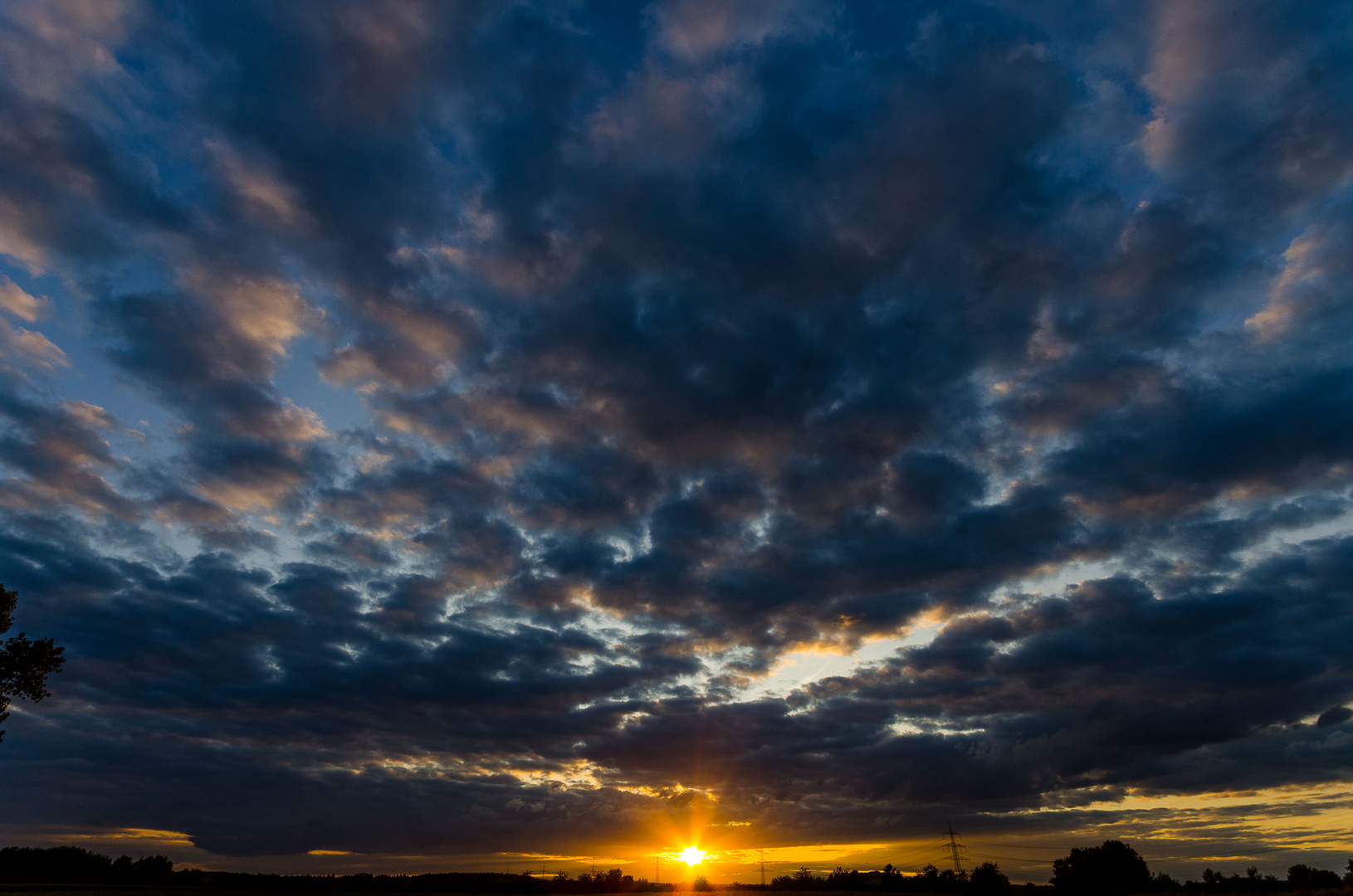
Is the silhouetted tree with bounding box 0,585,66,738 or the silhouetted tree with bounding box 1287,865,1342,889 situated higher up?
the silhouetted tree with bounding box 0,585,66,738

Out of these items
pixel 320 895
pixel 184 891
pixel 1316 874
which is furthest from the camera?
pixel 320 895

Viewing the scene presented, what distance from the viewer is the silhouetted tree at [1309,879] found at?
412 feet

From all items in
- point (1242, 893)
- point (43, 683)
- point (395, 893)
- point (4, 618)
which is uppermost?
point (4, 618)

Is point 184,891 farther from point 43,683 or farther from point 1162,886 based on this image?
point 1162,886

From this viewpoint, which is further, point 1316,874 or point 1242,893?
point 1316,874

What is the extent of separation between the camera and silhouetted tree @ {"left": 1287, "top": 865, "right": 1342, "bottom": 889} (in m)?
126

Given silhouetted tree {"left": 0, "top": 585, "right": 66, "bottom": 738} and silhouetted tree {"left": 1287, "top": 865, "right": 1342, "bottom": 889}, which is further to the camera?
silhouetted tree {"left": 1287, "top": 865, "right": 1342, "bottom": 889}

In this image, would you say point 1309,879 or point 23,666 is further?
point 1309,879

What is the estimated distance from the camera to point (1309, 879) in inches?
5635

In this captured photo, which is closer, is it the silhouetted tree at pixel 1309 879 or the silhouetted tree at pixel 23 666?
the silhouetted tree at pixel 23 666

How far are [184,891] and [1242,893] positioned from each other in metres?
230

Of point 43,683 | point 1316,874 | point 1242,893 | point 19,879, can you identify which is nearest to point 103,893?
point 19,879

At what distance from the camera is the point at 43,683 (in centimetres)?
8000

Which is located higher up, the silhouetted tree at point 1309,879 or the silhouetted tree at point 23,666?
the silhouetted tree at point 23,666
